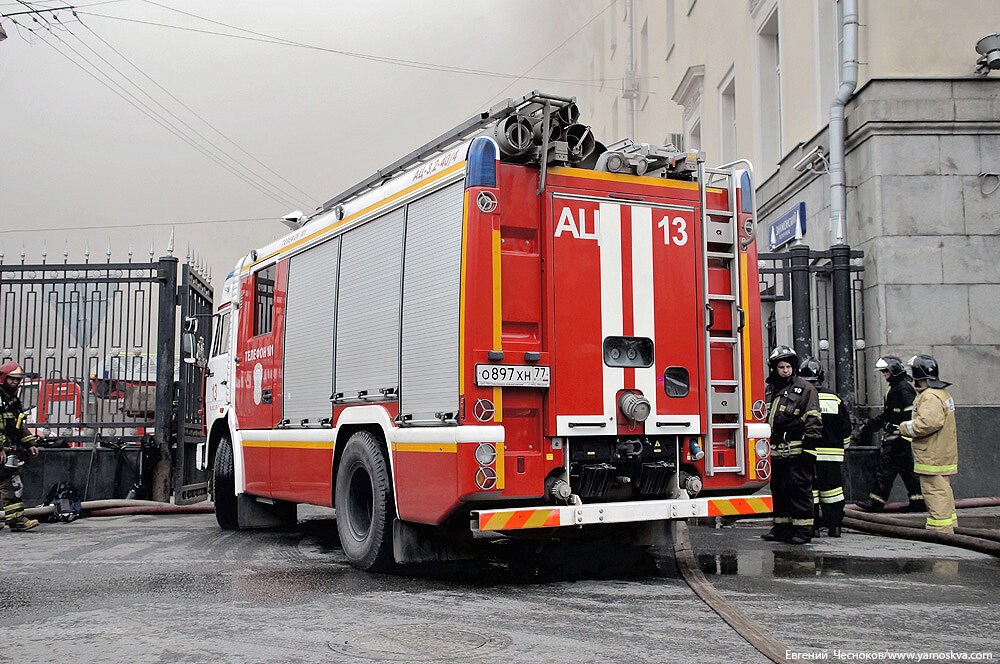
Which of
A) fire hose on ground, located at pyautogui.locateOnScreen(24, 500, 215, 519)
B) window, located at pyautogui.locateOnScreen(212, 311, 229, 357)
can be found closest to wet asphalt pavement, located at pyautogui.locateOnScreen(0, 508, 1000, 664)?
window, located at pyautogui.locateOnScreen(212, 311, 229, 357)

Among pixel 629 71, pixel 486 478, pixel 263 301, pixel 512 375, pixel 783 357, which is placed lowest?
pixel 486 478

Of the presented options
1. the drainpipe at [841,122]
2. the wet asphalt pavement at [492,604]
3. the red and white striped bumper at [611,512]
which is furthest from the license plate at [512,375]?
the drainpipe at [841,122]

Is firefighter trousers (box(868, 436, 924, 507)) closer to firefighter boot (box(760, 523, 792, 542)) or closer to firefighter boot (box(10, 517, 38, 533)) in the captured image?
firefighter boot (box(760, 523, 792, 542))

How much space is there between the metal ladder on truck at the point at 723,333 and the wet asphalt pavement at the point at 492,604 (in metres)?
0.92

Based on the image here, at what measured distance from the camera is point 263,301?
32.0ft

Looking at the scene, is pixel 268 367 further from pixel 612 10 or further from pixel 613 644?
pixel 612 10

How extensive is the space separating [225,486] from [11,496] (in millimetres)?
2174

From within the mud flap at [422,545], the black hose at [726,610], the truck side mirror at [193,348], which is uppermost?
the truck side mirror at [193,348]

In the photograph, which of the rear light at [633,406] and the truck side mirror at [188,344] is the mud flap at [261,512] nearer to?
the truck side mirror at [188,344]

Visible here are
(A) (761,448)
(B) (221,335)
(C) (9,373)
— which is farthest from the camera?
(B) (221,335)

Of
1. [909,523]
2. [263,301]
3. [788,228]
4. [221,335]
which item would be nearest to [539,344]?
[263,301]

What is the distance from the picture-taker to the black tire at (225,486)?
10.3m

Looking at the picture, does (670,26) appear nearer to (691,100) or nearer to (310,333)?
(691,100)

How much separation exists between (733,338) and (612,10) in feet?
87.2
